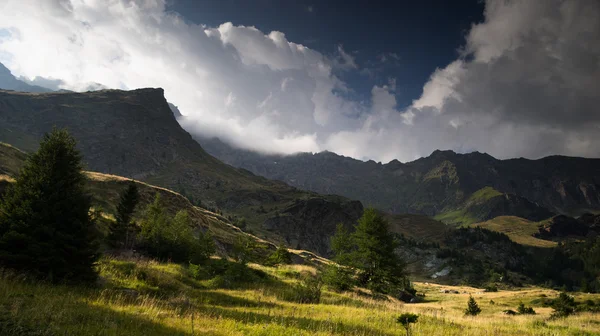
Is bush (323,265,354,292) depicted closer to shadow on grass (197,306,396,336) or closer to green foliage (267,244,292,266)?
green foliage (267,244,292,266)

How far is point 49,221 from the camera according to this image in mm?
13320

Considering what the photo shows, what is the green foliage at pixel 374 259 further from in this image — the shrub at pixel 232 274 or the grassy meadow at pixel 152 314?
the grassy meadow at pixel 152 314

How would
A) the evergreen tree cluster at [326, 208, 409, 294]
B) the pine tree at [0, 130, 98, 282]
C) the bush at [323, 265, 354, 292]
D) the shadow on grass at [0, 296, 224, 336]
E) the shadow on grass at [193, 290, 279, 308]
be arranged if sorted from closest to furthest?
the shadow on grass at [0, 296, 224, 336], the pine tree at [0, 130, 98, 282], the shadow on grass at [193, 290, 279, 308], the bush at [323, 265, 354, 292], the evergreen tree cluster at [326, 208, 409, 294]

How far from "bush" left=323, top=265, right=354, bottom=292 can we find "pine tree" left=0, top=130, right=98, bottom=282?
1991 cm

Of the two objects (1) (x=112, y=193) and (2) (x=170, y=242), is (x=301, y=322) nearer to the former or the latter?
(2) (x=170, y=242)

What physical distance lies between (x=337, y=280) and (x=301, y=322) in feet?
56.3

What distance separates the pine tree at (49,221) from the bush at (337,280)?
19.9 metres

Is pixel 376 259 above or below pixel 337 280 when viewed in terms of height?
above

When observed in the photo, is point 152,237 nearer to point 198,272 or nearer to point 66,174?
point 198,272

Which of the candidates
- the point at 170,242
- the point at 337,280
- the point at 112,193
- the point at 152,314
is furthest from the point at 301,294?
the point at 112,193

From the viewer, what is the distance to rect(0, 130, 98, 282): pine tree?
1271cm

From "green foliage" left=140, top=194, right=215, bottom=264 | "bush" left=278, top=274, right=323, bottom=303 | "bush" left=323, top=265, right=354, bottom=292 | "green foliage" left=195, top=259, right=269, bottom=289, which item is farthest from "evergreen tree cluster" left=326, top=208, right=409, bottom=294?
"green foliage" left=140, top=194, right=215, bottom=264

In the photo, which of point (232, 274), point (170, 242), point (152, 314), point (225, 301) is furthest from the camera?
point (170, 242)

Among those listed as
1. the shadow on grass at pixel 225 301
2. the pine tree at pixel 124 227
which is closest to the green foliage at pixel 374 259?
the shadow on grass at pixel 225 301
